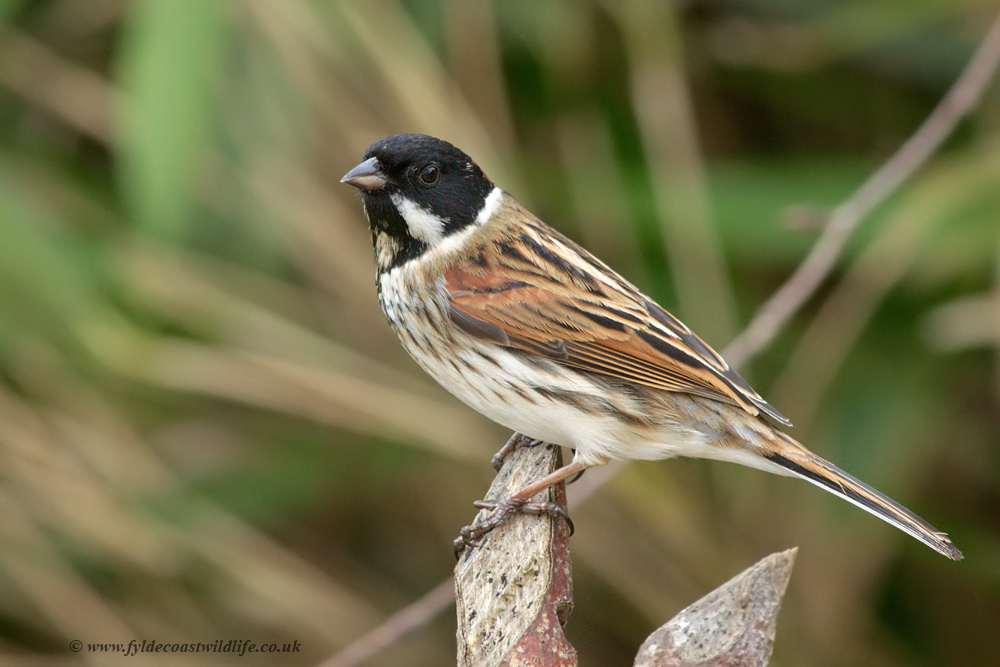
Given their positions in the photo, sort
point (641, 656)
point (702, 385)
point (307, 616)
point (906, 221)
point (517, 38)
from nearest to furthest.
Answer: point (641, 656)
point (702, 385)
point (906, 221)
point (307, 616)
point (517, 38)

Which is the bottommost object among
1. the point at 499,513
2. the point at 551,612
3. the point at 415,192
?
the point at 499,513

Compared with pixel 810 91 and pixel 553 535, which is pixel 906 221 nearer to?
pixel 810 91

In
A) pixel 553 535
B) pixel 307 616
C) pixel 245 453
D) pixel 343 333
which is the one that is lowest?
pixel 307 616

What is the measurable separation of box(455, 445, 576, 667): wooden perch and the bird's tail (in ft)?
2.52

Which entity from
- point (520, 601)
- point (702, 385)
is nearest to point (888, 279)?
point (702, 385)

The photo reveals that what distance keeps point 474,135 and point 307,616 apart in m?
1.68

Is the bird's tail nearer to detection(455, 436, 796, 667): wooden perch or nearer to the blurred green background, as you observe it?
detection(455, 436, 796, 667): wooden perch

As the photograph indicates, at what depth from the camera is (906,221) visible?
154 inches

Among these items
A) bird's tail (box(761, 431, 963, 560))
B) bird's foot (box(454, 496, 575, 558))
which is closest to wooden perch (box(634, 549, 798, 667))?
bird's foot (box(454, 496, 575, 558))

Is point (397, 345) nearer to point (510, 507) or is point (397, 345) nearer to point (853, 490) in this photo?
point (510, 507)

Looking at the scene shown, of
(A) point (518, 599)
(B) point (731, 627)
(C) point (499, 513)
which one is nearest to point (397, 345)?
(C) point (499, 513)

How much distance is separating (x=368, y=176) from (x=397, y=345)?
58.6 inches

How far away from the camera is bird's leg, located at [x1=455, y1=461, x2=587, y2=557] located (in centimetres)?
250

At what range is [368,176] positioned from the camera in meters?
2.97
